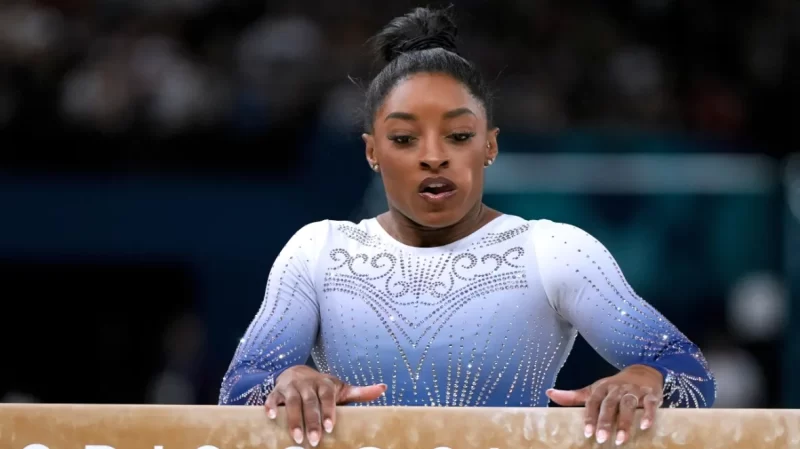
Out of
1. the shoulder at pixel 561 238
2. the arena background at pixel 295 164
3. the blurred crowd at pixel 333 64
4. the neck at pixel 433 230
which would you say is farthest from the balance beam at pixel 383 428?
the blurred crowd at pixel 333 64

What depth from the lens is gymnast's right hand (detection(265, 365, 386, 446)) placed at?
1.91 metres

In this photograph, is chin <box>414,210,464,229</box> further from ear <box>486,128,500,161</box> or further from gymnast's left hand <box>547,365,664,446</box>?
gymnast's left hand <box>547,365,664,446</box>

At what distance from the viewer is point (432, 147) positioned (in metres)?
2.27

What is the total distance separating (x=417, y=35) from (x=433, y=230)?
16.9 inches

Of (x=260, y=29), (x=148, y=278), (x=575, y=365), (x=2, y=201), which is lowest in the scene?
(x=575, y=365)

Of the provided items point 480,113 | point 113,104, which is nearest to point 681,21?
point 113,104

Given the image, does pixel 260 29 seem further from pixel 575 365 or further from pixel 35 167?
pixel 575 365

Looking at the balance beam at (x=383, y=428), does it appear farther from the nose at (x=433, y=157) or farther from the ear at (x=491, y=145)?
the ear at (x=491, y=145)

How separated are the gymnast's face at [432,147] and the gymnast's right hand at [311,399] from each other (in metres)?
0.48

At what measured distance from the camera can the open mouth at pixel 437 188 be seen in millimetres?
2303

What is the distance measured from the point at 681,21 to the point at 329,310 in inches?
154

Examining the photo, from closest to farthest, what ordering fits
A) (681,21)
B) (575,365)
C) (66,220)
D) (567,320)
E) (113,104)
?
1. (567,320)
2. (575,365)
3. (66,220)
4. (113,104)
5. (681,21)

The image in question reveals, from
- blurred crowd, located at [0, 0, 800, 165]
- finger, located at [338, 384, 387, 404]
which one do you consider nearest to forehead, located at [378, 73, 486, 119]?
finger, located at [338, 384, 387, 404]

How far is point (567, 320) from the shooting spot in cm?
233
